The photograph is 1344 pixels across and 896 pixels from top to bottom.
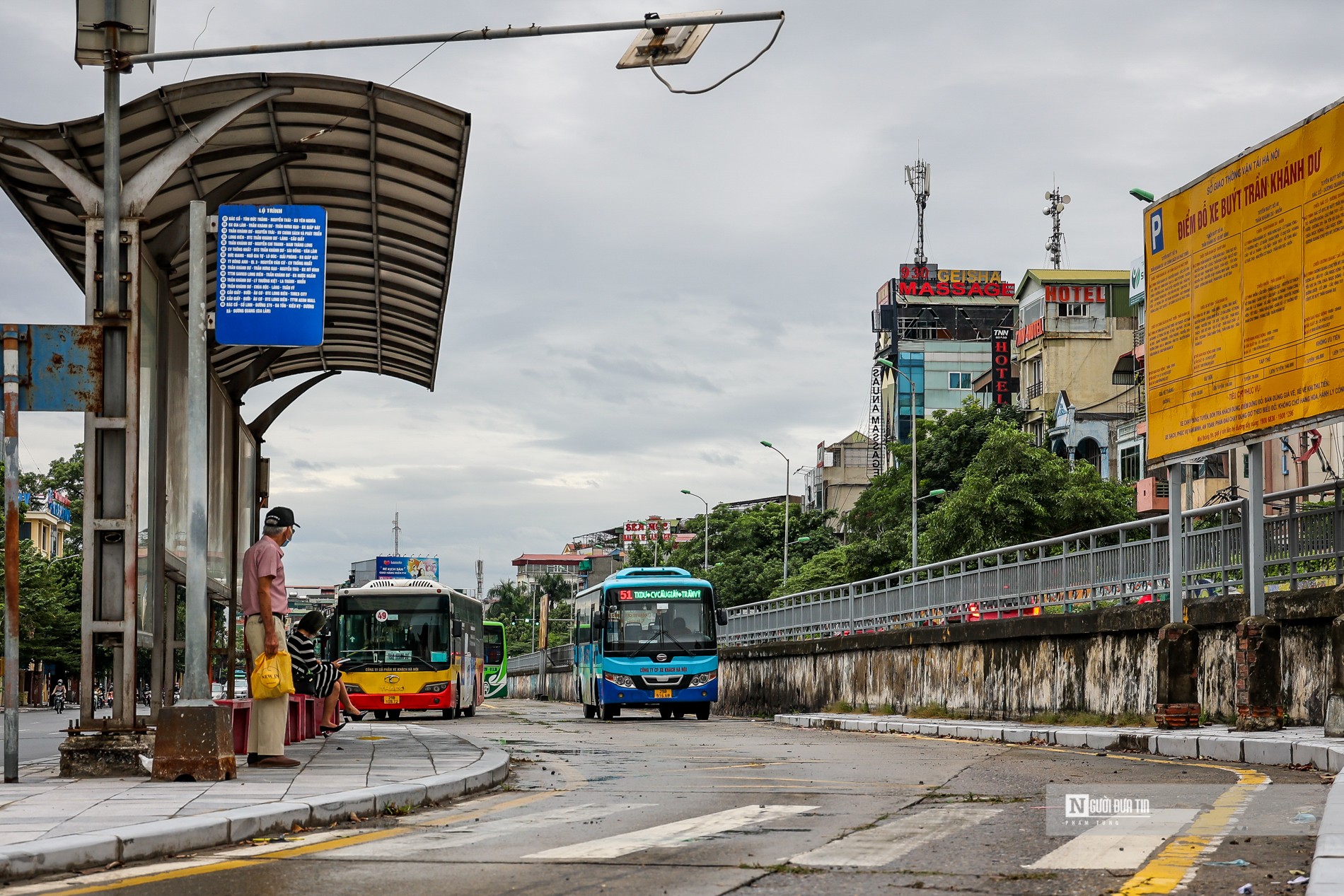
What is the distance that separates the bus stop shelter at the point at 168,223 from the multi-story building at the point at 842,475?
345ft

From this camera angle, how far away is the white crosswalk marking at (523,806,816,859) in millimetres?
7133

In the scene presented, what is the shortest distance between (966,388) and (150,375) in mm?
101304

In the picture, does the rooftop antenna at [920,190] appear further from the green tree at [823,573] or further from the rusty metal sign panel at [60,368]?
the rusty metal sign panel at [60,368]

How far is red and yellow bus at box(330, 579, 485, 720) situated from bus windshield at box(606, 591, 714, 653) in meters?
3.67

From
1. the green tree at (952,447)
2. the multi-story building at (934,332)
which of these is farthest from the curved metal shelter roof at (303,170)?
the multi-story building at (934,332)

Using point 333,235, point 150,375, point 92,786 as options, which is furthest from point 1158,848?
point 333,235

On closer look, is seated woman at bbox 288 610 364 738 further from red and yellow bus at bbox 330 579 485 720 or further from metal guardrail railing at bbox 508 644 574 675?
metal guardrail railing at bbox 508 644 574 675

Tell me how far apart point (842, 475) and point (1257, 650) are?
356ft

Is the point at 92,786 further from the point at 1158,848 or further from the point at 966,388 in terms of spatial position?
the point at 966,388

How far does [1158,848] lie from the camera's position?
698cm

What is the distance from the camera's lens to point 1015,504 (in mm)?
54781

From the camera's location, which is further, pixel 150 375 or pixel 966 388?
pixel 966 388

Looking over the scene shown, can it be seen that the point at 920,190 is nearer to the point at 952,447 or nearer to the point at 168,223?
the point at 952,447

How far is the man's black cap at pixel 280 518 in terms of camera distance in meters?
11.9
